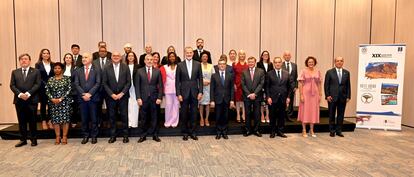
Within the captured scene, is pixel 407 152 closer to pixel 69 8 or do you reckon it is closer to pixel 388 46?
pixel 388 46

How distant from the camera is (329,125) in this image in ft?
21.5

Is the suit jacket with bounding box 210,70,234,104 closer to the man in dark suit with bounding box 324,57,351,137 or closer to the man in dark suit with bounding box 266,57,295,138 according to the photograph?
the man in dark suit with bounding box 266,57,295,138

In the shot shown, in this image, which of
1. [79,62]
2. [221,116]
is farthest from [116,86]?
[221,116]

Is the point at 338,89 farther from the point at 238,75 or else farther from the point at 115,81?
the point at 115,81

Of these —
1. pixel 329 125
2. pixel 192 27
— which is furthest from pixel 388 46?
pixel 192 27

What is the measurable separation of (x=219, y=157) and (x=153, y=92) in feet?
5.71

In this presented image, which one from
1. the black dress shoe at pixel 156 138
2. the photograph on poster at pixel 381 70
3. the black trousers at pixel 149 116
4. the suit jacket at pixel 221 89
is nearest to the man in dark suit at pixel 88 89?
the black trousers at pixel 149 116

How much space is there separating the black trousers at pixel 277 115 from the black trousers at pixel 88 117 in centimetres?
315

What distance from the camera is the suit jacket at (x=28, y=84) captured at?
542cm

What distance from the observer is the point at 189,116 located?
6.27 metres

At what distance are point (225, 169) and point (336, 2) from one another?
638 centimetres

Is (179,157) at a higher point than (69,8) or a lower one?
lower

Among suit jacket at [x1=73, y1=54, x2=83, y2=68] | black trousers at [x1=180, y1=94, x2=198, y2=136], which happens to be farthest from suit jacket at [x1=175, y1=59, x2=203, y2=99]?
suit jacket at [x1=73, y1=54, x2=83, y2=68]

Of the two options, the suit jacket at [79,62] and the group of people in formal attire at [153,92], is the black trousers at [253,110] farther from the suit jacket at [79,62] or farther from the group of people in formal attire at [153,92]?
the suit jacket at [79,62]
